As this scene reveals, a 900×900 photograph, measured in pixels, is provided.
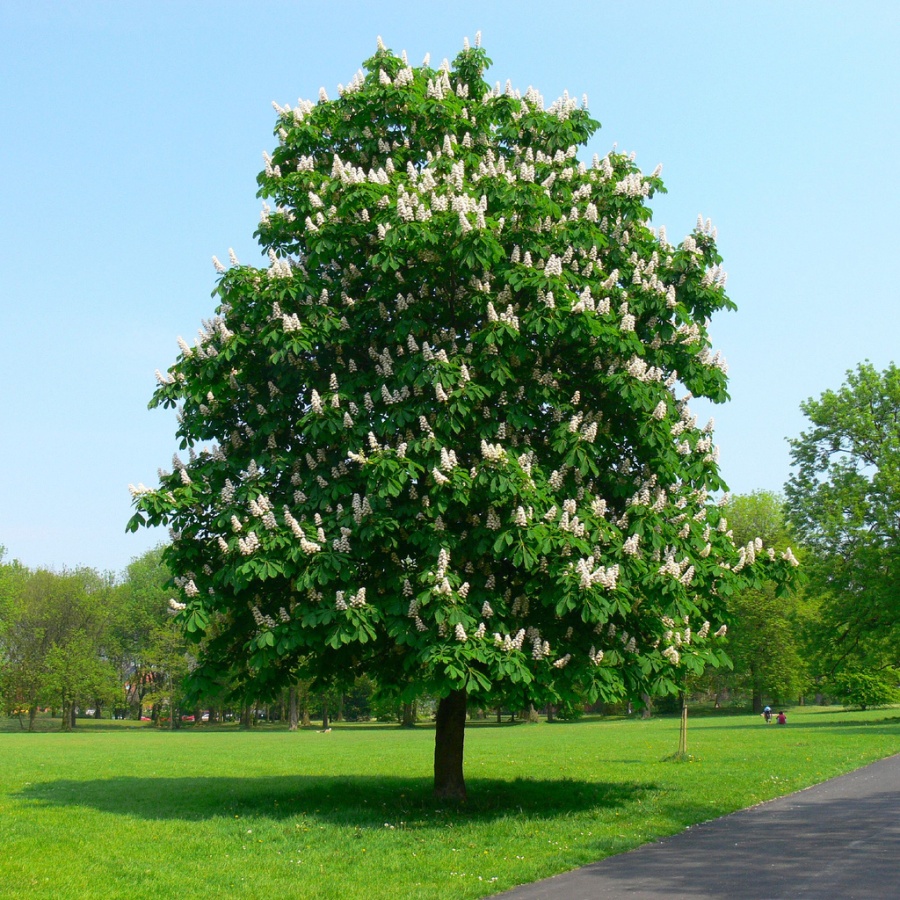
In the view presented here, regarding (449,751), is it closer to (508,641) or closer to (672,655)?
(508,641)

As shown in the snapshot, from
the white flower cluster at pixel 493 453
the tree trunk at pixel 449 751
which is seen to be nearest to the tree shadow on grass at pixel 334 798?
the tree trunk at pixel 449 751

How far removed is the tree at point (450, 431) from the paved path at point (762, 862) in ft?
8.40

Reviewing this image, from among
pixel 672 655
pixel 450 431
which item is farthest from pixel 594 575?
pixel 450 431

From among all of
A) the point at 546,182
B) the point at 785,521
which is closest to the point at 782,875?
the point at 546,182

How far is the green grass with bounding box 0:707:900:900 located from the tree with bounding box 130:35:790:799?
78.1 inches

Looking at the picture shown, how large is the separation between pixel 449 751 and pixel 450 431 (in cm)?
652

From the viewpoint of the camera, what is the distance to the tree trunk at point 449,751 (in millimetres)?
17781

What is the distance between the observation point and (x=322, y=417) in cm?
1545

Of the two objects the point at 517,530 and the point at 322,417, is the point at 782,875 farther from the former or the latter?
the point at 322,417

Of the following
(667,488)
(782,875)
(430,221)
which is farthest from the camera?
(667,488)

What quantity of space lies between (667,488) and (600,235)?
14.6ft

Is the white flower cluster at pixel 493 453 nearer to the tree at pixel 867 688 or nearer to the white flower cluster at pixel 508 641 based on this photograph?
the white flower cluster at pixel 508 641

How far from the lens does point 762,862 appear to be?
11633 millimetres

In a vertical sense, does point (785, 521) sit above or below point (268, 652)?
above
